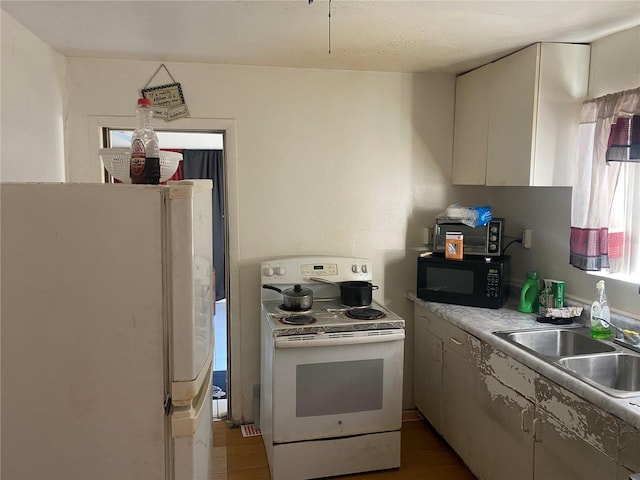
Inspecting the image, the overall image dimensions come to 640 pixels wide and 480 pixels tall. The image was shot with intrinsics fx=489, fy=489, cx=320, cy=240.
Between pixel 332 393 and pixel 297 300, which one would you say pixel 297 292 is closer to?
pixel 297 300

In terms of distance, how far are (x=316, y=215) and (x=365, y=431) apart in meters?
1.32

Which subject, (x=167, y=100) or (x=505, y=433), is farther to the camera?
(x=167, y=100)

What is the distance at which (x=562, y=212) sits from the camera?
2693 mm

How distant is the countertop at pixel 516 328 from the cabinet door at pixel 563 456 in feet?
0.57

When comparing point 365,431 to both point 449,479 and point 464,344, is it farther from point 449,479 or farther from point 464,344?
point 464,344

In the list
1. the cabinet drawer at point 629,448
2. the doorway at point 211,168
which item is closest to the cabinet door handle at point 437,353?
the cabinet drawer at point 629,448

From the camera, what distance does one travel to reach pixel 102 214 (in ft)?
4.44

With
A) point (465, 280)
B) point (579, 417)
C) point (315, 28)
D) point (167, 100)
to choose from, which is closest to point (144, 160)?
point (315, 28)

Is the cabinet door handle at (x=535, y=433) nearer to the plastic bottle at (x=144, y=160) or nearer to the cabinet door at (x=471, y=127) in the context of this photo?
the cabinet door at (x=471, y=127)

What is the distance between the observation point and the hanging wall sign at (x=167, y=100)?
9.37 ft

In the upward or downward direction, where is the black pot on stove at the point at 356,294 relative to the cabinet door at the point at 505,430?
upward

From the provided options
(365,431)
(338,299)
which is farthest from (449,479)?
(338,299)

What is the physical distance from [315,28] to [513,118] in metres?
1.16

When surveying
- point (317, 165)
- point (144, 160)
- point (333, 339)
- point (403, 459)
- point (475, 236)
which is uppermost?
point (317, 165)
